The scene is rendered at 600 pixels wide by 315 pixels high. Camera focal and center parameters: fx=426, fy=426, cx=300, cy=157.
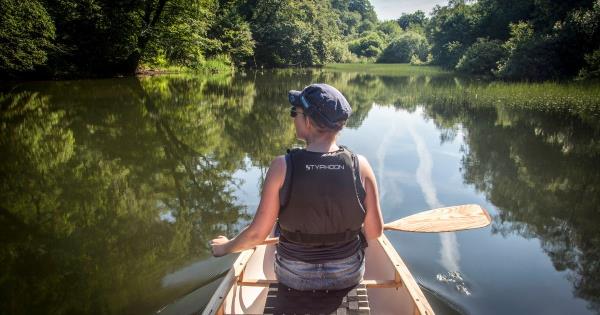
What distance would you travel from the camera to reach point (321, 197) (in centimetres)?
185

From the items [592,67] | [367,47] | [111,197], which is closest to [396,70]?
[592,67]

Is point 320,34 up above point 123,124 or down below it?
above

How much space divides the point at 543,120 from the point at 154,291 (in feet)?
32.2

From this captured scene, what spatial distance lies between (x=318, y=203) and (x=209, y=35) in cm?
2775

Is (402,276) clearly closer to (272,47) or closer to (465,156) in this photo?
(465,156)

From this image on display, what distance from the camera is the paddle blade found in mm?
3410

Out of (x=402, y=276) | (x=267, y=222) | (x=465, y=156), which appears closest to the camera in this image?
(x=267, y=222)

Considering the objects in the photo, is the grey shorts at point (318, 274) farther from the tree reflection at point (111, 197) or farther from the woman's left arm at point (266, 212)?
the tree reflection at point (111, 197)

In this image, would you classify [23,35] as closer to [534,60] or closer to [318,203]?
[318,203]

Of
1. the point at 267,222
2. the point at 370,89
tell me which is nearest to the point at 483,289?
the point at 267,222

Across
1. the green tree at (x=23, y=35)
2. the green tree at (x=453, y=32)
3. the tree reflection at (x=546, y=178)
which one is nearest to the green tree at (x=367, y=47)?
the green tree at (x=453, y=32)

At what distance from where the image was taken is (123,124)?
353 inches

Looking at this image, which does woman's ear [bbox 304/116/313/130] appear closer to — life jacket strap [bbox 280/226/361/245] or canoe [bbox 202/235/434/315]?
life jacket strap [bbox 280/226/361/245]

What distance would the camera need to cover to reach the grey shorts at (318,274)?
6.58 feet
